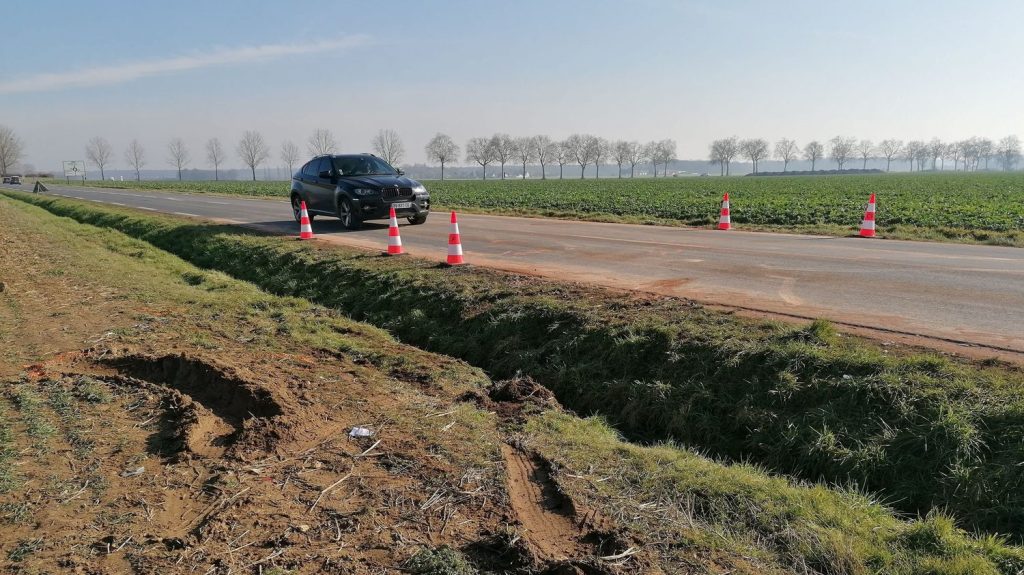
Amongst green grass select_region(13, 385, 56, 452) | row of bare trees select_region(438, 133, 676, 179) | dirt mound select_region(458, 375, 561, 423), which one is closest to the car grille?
dirt mound select_region(458, 375, 561, 423)

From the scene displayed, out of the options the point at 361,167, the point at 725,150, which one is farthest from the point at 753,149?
the point at 361,167

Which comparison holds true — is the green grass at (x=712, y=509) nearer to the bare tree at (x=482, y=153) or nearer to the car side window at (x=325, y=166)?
the car side window at (x=325, y=166)

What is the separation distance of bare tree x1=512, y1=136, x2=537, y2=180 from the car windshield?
460 ft

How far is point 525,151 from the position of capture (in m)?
158

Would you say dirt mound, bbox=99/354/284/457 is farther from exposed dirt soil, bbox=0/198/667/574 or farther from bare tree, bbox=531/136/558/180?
bare tree, bbox=531/136/558/180

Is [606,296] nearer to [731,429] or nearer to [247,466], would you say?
Answer: [731,429]

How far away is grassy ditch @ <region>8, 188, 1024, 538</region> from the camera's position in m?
3.78

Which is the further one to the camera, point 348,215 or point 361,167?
point 361,167

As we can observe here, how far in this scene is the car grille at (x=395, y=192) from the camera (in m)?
14.6

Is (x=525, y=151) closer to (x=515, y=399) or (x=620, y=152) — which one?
(x=620, y=152)

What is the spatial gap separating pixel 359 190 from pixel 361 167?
98 cm

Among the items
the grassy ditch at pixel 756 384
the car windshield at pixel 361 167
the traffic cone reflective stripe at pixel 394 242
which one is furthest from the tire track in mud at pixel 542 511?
the car windshield at pixel 361 167

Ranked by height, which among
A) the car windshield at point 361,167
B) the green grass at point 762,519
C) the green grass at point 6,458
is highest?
the car windshield at point 361,167

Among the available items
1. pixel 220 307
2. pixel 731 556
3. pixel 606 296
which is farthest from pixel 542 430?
pixel 220 307
